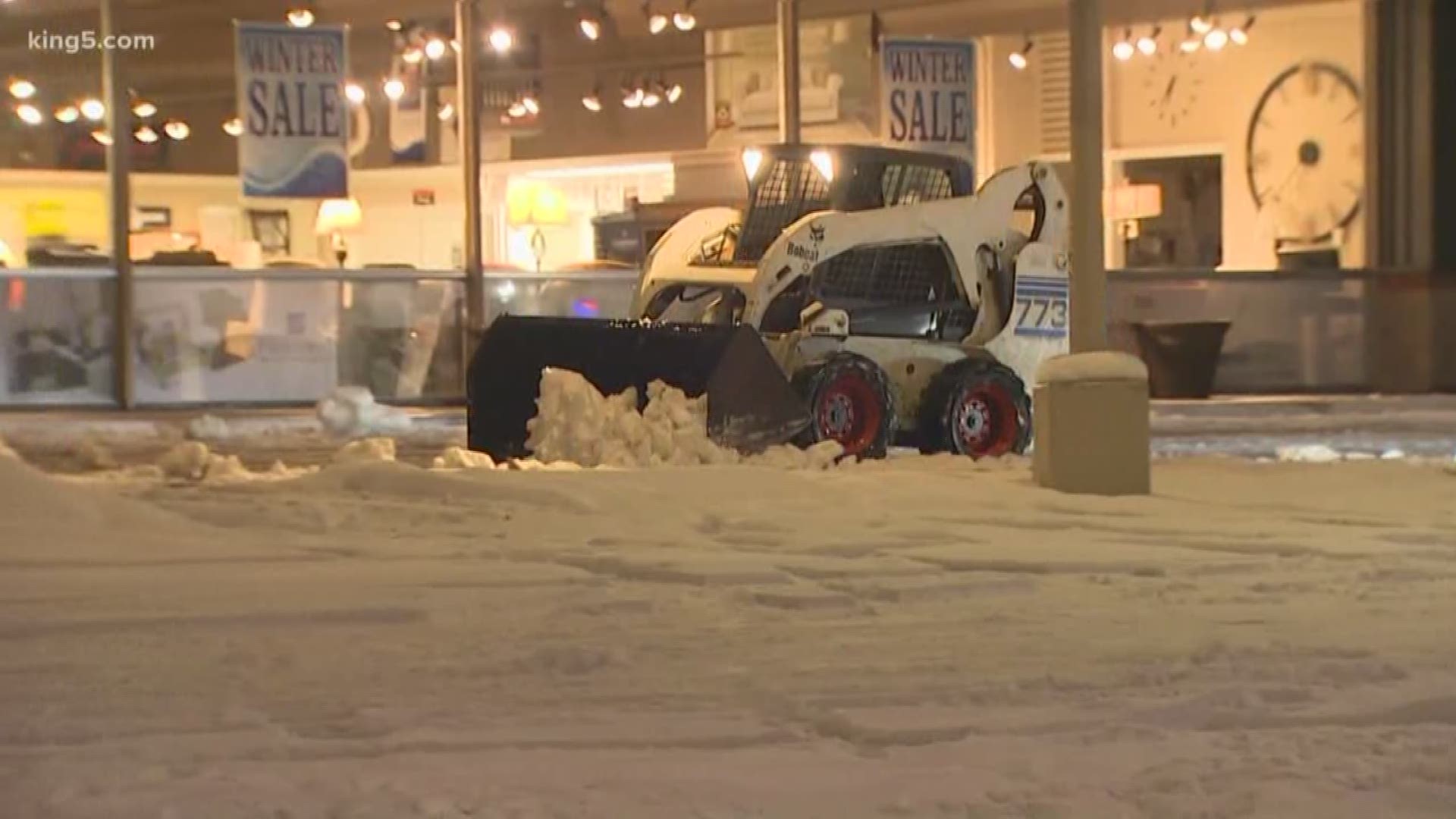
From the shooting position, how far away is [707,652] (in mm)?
6473

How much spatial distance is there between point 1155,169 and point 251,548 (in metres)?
19.2

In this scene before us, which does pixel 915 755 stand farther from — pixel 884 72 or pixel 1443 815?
pixel 884 72

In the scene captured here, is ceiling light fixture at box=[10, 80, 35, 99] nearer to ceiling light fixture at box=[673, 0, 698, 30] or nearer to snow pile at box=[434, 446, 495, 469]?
ceiling light fixture at box=[673, 0, 698, 30]

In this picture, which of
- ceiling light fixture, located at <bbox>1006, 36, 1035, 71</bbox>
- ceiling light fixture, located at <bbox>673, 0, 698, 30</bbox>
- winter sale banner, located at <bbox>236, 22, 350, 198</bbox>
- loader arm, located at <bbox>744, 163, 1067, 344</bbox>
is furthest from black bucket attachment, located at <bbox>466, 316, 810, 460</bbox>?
ceiling light fixture, located at <bbox>1006, 36, 1035, 71</bbox>

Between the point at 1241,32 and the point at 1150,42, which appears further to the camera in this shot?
the point at 1150,42

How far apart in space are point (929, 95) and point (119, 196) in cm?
932

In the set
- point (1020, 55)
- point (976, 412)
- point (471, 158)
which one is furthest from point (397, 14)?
point (976, 412)

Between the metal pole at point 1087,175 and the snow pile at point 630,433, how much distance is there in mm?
2231

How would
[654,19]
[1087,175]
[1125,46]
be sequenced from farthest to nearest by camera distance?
[654,19], [1125,46], [1087,175]

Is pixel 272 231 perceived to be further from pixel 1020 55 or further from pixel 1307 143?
pixel 1307 143

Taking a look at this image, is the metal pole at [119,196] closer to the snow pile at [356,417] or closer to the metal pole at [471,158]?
→ the snow pile at [356,417]

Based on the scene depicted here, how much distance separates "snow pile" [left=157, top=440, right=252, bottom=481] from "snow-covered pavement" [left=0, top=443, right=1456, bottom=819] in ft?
6.15

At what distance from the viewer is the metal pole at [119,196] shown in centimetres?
2111

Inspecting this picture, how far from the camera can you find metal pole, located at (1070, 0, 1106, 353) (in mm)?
11109
